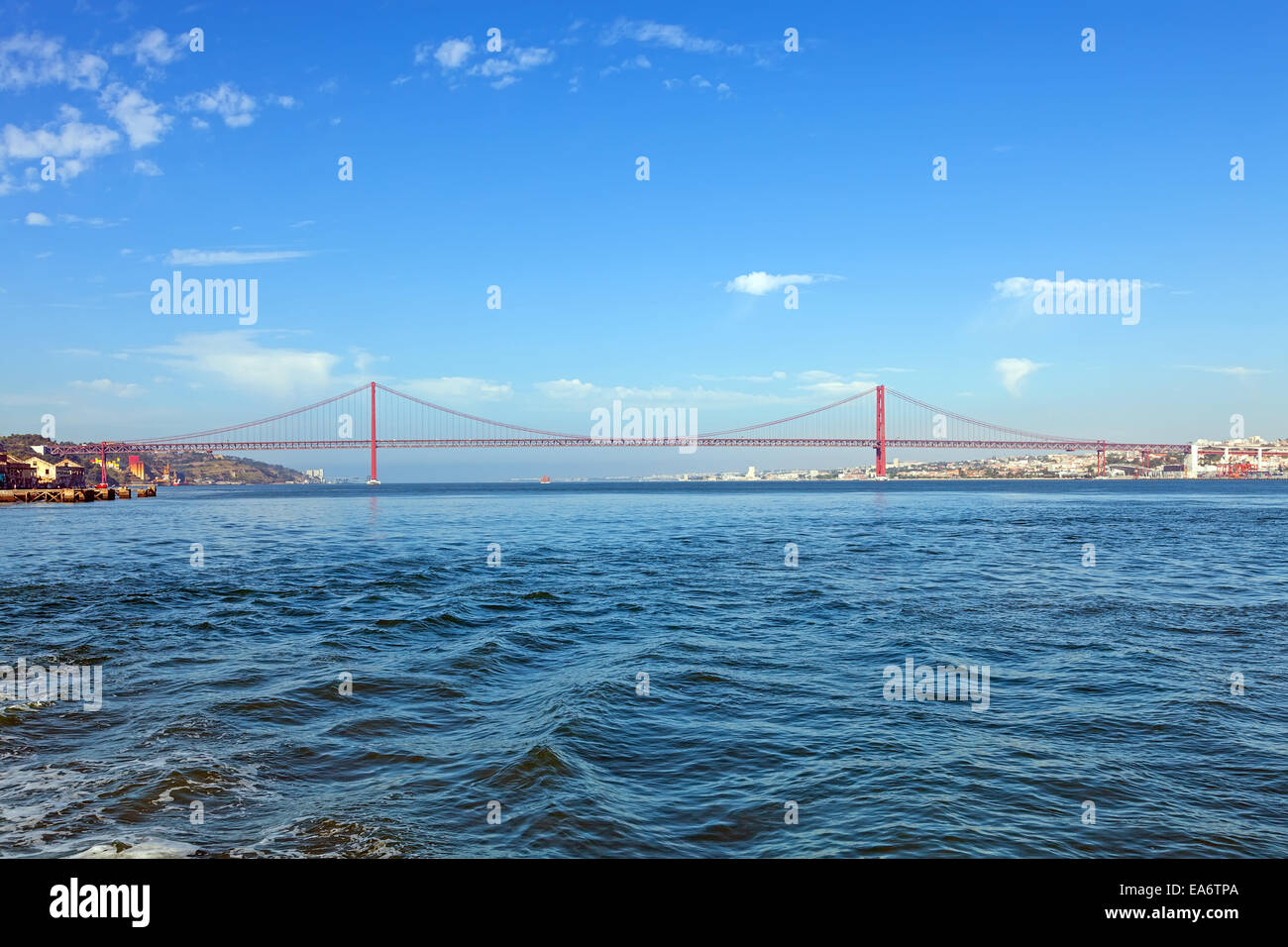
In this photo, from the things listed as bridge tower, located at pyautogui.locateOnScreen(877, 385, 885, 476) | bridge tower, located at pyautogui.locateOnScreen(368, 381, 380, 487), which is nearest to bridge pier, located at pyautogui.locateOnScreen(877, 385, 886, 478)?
bridge tower, located at pyautogui.locateOnScreen(877, 385, 885, 476)

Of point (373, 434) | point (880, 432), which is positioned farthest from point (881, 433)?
point (373, 434)

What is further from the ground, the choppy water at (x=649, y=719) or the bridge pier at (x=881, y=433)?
the bridge pier at (x=881, y=433)

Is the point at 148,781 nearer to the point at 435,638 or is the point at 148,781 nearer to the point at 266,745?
the point at 266,745

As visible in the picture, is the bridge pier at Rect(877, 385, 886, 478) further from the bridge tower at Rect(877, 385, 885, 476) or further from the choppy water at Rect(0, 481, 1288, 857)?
the choppy water at Rect(0, 481, 1288, 857)

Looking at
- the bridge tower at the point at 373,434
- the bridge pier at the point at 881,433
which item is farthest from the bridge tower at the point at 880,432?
the bridge tower at the point at 373,434

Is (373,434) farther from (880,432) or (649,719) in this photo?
(649,719)

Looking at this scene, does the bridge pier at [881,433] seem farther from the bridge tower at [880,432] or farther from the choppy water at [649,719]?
the choppy water at [649,719]

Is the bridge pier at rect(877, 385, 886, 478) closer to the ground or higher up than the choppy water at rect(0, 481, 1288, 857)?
higher up
